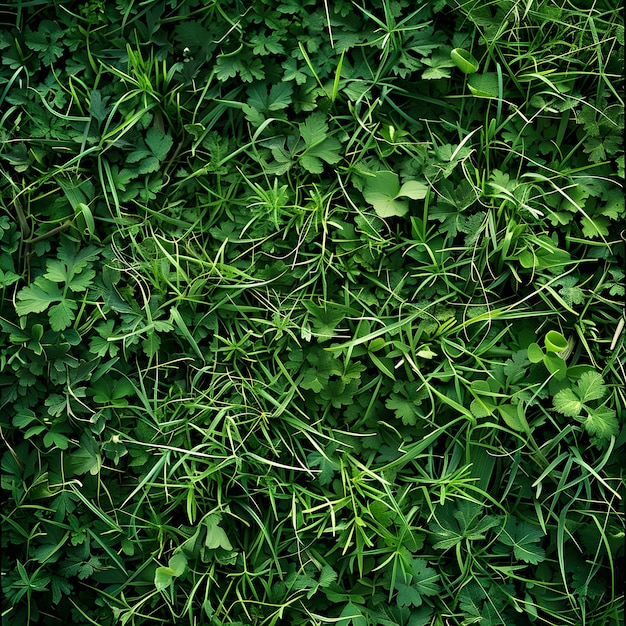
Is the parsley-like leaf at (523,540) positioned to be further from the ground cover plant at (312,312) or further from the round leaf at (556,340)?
the round leaf at (556,340)

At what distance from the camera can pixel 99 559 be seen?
6.07 feet

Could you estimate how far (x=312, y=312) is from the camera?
187cm

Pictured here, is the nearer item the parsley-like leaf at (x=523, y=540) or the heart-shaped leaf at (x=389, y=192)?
the parsley-like leaf at (x=523, y=540)

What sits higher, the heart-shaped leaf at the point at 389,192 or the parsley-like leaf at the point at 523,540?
the heart-shaped leaf at the point at 389,192

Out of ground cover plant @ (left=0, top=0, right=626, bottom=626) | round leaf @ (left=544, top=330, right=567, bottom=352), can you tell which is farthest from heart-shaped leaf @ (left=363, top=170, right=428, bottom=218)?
round leaf @ (left=544, top=330, right=567, bottom=352)

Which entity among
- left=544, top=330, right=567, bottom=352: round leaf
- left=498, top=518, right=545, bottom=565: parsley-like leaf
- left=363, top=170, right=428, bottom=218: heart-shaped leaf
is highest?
left=363, top=170, right=428, bottom=218: heart-shaped leaf

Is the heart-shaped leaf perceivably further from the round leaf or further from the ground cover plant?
the round leaf

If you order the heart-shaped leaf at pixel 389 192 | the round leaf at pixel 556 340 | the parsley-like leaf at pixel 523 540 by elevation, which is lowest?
the parsley-like leaf at pixel 523 540

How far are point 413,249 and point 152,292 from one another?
772mm

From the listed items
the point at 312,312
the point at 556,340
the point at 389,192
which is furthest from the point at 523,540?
the point at 389,192

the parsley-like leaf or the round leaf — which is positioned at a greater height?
the round leaf

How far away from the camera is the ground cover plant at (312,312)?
1.82 m

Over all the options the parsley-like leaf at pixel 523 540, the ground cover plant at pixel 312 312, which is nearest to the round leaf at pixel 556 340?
the ground cover plant at pixel 312 312

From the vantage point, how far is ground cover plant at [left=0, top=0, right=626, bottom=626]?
1824mm
